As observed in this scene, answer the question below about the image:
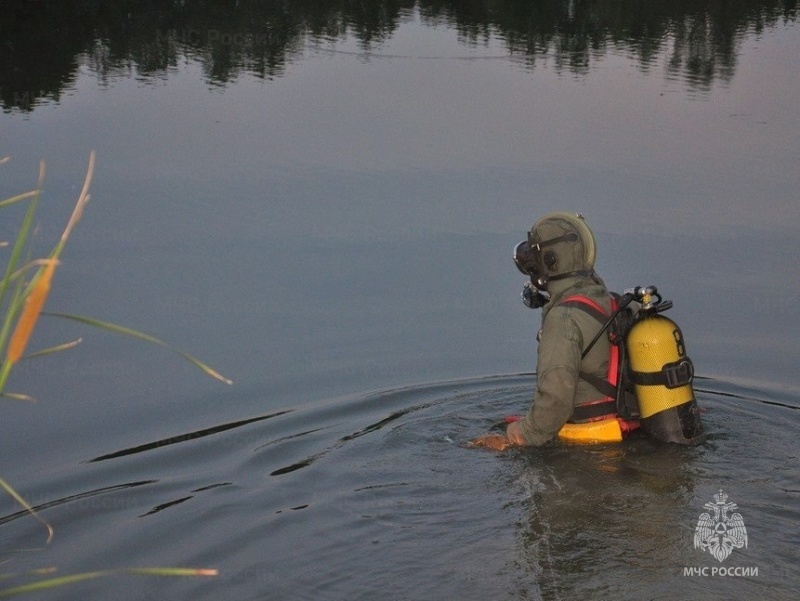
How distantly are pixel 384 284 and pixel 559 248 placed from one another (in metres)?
3.36

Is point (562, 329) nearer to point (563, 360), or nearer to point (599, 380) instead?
point (563, 360)

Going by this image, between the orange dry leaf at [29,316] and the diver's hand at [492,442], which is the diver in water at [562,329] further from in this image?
the orange dry leaf at [29,316]

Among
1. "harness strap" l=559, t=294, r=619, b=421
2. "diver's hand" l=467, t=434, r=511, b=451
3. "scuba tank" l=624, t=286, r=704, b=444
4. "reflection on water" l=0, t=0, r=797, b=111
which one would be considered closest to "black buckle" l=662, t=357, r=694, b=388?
"scuba tank" l=624, t=286, r=704, b=444

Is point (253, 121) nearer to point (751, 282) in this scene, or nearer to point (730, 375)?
point (751, 282)

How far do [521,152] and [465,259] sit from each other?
10.8 ft

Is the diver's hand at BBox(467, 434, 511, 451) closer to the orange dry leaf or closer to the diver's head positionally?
the diver's head

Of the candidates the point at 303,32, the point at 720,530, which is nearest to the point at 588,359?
the point at 720,530

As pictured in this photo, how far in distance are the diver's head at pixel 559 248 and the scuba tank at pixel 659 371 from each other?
35 cm

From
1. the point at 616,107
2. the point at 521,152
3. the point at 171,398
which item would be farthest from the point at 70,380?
the point at 616,107

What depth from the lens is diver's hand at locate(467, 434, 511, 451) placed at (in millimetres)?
6496

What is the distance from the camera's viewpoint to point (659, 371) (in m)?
6.07

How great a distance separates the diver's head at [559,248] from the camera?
20.6ft

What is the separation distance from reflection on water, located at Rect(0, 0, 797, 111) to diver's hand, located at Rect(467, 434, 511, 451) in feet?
32.5

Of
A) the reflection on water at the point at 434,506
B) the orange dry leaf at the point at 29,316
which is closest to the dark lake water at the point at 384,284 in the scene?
the reflection on water at the point at 434,506
